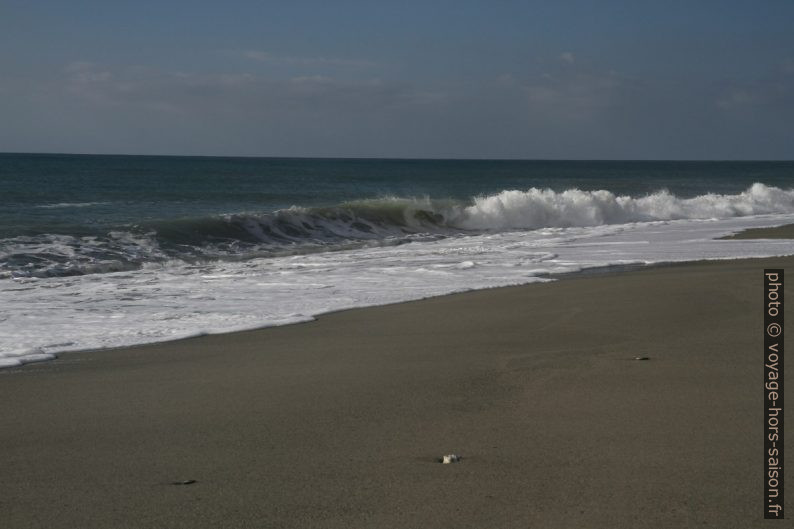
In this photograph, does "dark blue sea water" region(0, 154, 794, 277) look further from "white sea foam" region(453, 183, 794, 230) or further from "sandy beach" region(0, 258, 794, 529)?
"sandy beach" region(0, 258, 794, 529)

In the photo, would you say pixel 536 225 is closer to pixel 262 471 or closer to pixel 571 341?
pixel 571 341

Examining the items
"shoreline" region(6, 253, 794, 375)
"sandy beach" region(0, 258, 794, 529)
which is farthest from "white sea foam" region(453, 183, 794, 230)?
"sandy beach" region(0, 258, 794, 529)

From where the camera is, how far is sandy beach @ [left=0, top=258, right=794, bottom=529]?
3.39m

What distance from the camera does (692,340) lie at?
6.57 metres

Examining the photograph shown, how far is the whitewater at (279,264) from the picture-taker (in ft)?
26.6

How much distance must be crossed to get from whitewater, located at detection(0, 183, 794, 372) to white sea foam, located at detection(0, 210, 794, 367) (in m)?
0.02

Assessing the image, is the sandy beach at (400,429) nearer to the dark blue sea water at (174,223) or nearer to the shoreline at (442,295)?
the shoreline at (442,295)

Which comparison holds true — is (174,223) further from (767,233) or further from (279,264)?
(767,233)

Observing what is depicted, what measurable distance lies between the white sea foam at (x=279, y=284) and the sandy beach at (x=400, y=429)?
2.94ft

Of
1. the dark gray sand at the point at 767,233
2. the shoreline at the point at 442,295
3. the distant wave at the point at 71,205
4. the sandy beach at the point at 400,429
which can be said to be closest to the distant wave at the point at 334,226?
the shoreline at the point at 442,295

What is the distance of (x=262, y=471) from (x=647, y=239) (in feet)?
51.5
